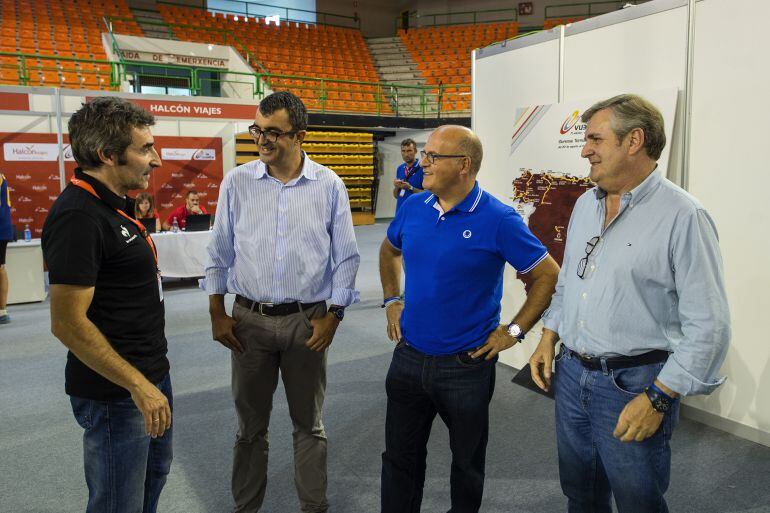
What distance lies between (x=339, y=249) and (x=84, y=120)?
1052 mm

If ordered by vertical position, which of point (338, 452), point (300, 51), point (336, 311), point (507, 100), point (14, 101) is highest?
point (300, 51)

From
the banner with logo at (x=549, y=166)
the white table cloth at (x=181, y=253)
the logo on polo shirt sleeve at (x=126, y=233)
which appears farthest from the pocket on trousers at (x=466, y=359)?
the white table cloth at (x=181, y=253)

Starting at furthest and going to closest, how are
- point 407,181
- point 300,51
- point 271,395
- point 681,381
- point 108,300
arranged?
point 300,51
point 407,181
point 271,395
point 108,300
point 681,381

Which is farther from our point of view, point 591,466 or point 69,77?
point 69,77

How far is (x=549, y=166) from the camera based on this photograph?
12.3ft

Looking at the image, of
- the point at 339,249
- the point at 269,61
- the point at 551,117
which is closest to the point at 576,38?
the point at 551,117

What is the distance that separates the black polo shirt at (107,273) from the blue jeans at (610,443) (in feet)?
4.17

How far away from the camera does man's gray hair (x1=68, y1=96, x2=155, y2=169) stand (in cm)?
148

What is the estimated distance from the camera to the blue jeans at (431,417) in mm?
1900

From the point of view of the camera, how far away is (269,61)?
52.4ft

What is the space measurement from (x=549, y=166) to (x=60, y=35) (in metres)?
14.1

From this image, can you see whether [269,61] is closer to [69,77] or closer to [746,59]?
[69,77]

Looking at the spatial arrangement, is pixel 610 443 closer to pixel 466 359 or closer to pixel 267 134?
pixel 466 359

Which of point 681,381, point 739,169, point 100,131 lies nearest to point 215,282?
point 100,131
